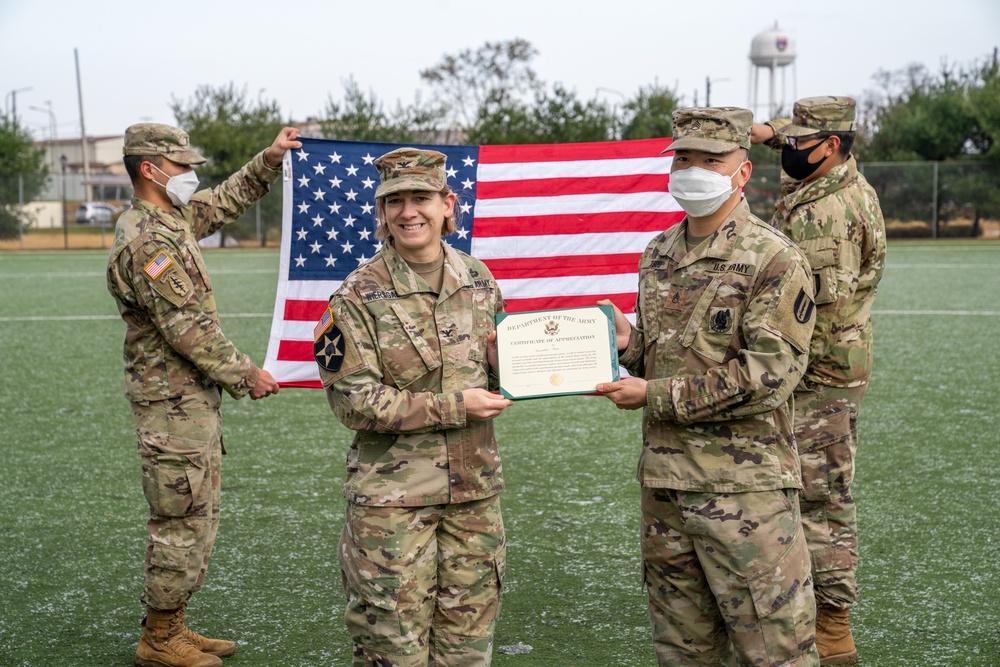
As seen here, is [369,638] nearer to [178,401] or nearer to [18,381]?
[178,401]

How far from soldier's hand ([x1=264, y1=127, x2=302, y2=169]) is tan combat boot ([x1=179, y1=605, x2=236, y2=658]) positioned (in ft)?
6.93

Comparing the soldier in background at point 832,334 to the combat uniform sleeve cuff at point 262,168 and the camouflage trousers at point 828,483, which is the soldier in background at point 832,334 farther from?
the combat uniform sleeve cuff at point 262,168

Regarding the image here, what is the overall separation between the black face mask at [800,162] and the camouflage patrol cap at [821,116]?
0.22 feet

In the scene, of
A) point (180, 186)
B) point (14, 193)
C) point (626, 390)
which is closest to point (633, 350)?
point (626, 390)

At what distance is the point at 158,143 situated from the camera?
14.4ft

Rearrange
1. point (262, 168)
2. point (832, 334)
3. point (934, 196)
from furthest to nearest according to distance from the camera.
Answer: point (934, 196)
point (262, 168)
point (832, 334)

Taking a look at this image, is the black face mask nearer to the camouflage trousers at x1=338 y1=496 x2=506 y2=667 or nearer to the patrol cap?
the patrol cap

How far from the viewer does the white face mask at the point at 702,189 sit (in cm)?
325

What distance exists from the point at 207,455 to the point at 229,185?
136cm

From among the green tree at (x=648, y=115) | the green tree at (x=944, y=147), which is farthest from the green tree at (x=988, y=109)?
the green tree at (x=648, y=115)

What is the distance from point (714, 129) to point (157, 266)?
2281mm

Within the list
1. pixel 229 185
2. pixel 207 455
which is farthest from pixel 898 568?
pixel 229 185

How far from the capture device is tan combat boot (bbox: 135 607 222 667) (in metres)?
4.25

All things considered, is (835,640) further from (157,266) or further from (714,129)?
(157,266)
